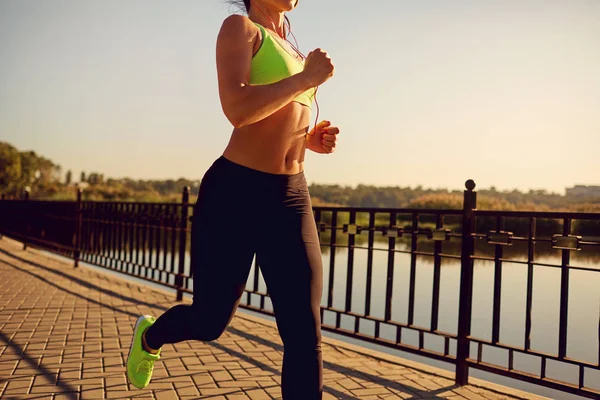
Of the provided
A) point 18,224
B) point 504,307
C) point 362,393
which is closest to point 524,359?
point 504,307

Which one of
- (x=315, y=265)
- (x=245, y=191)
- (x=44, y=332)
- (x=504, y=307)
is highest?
(x=245, y=191)

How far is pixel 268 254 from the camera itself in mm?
1904

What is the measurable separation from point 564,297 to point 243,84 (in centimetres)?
268

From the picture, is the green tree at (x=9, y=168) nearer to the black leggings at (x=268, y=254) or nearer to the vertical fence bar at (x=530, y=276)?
the vertical fence bar at (x=530, y=276)

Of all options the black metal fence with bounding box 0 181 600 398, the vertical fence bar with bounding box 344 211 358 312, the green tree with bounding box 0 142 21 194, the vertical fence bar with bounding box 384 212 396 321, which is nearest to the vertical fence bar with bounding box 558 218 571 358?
the black metal fence with bounding box 0 181 600 398

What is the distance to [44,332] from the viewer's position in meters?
4.67

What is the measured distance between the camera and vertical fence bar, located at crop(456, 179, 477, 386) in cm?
383

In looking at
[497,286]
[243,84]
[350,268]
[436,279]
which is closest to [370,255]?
[350,268]

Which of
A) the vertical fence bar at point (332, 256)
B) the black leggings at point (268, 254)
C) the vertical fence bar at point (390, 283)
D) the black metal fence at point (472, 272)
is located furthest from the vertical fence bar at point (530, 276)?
the black leggings at point (268, 254)

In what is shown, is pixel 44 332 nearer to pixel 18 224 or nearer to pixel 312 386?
pixel 312 386

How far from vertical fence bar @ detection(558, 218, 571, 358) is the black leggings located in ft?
7.04

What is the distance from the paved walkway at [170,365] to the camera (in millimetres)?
3297

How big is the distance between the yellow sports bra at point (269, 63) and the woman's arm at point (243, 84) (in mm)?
52

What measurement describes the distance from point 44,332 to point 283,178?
370cm
